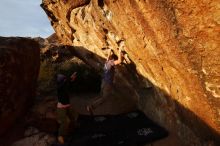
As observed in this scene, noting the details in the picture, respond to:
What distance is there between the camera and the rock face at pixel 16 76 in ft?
34.8

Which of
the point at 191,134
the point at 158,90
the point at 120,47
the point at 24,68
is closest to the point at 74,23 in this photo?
the point at 24,68

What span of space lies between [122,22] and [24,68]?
4.22 m

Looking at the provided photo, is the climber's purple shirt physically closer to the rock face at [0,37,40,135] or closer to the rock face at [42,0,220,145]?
the rock face at [42,0,220,145]

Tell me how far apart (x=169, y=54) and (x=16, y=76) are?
5.59m

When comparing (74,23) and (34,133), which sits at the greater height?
(74,23)

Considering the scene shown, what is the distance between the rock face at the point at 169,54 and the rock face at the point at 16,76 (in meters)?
2.16

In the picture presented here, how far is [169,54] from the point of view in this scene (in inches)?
291

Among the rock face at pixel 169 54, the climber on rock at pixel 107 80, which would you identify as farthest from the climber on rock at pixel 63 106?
the rock face at pixel 169 54

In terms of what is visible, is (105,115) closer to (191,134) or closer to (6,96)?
(6,96)

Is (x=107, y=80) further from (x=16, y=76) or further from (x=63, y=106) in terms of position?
(x=16, y=76)

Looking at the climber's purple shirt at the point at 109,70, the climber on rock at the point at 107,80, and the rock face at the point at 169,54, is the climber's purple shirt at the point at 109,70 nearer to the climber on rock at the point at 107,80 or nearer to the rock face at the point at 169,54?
the climber on rock at the point at 107,80

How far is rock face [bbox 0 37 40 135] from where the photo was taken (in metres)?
10.6

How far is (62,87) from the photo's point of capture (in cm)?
993

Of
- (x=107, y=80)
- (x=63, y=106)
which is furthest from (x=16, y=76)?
(x=107, y=80)
